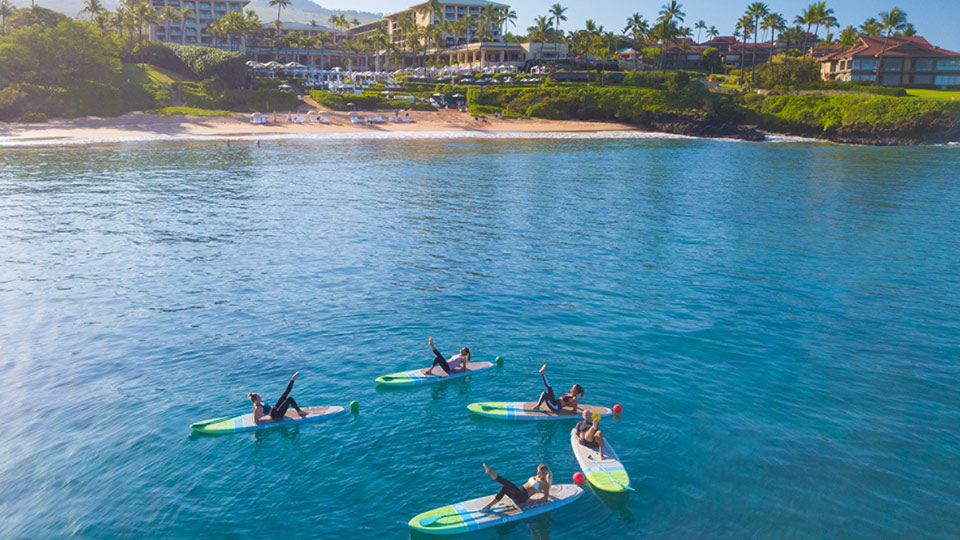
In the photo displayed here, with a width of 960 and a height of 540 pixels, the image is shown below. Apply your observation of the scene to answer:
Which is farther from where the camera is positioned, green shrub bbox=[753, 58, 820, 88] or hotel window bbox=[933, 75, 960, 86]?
green shrub bbox=[753, 58, 820, 88]

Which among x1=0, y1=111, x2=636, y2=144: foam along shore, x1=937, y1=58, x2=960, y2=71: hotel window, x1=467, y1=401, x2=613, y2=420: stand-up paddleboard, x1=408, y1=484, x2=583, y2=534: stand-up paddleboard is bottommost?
x1=408, y1=484, x2=583, y2=534: stand-up paddleboard

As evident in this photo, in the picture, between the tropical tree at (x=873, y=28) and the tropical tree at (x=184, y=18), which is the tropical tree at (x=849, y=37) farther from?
the tropical tree at (x=184, y=18)

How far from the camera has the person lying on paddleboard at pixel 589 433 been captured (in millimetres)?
17266

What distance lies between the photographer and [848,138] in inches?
4055

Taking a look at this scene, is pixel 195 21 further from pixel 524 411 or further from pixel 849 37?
pixel 524 411

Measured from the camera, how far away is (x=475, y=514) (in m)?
14.6

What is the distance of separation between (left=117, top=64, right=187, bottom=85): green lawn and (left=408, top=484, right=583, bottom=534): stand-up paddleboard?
362ft

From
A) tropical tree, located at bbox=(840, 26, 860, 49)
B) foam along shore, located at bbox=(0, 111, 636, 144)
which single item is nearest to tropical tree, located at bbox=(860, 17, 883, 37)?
tropical tree, located at bbox=(840, 26, 860, 49)

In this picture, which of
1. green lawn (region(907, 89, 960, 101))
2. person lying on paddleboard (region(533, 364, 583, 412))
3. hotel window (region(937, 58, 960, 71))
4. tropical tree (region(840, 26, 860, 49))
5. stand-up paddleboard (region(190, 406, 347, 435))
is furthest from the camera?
tropical tree (region(840, 26, 860, 49))

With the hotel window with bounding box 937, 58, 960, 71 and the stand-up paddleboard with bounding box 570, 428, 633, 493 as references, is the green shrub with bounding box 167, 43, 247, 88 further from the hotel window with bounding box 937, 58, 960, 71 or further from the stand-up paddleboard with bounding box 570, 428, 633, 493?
the hotel window with bounding box 937, 58, 960, 71

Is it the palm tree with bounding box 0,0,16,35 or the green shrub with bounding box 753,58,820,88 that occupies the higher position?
the palm tree with bounding box 0,0,16,35

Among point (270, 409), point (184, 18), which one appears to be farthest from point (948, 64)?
point (184, 18)

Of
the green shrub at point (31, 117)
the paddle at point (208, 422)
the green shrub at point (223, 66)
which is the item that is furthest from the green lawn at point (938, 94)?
the green shrub at point (31, 117)

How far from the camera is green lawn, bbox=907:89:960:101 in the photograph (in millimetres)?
104375
